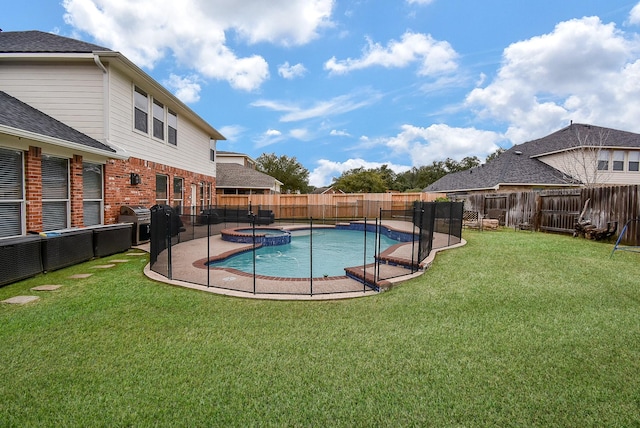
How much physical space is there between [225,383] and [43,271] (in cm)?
547

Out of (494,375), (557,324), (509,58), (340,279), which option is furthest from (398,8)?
(494,375)

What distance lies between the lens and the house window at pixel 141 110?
9.80 meters

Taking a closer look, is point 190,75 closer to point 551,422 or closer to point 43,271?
point 43,271

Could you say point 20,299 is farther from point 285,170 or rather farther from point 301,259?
point 285,170

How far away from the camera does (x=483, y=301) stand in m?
4.41

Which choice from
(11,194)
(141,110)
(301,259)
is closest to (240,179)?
(141,110)

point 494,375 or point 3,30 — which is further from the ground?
point 3,30

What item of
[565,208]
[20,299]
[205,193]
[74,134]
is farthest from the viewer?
[205,193]

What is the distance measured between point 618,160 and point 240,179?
27002mm

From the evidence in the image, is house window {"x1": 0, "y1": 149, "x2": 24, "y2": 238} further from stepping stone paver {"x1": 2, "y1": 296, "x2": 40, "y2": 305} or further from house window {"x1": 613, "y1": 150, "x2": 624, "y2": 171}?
house window {"x1": 613, "y1": 150, "x2": 624, "y2": 171}

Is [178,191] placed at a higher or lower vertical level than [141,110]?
lower

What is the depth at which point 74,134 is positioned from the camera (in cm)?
788

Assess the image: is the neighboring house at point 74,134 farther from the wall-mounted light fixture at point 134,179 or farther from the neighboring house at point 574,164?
the neighboring house at point 574,164

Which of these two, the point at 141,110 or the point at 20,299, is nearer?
the point at 20,299
